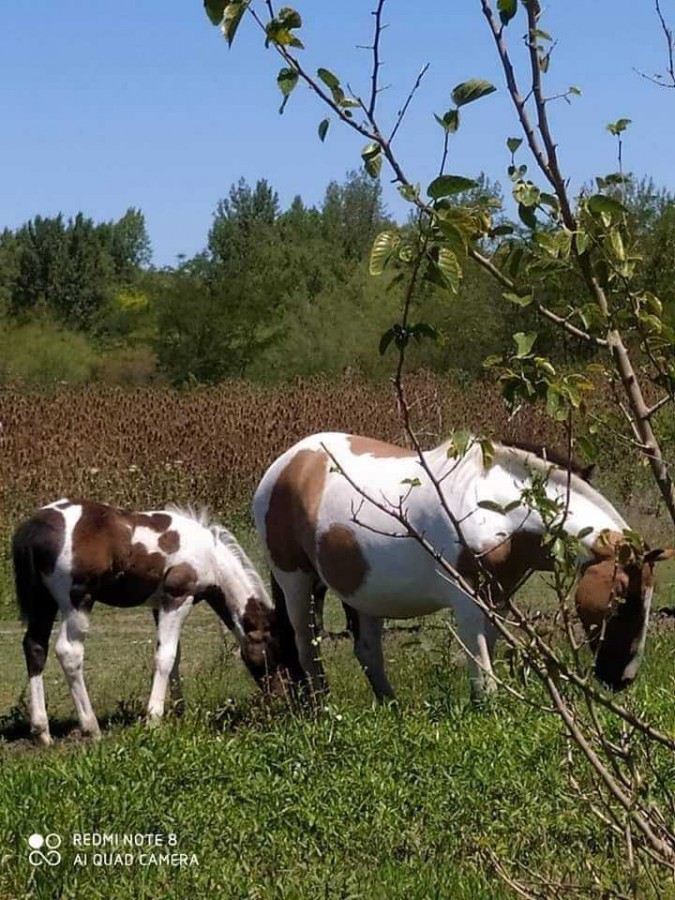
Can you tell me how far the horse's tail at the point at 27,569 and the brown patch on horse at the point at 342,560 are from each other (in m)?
1.77

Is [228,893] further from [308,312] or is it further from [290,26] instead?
[308,312]

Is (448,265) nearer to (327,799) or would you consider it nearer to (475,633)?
(327,799)

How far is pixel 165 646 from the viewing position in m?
8.34

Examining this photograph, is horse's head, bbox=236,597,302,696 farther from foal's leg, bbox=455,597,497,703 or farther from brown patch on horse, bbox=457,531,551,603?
brown patch on horse, bbox=457,531,551,603

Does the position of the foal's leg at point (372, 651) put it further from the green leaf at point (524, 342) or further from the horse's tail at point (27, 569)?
the green leaf at point (524, 342)

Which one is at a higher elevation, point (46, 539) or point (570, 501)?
point (570, 501)

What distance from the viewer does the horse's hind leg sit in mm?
7758

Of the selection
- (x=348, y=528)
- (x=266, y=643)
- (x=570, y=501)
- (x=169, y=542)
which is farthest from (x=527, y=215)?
(x=169, y=542)

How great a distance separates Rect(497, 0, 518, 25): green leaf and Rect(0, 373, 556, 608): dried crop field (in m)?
9.86

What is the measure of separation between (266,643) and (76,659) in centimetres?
121

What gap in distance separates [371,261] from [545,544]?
→ 724 millimetres

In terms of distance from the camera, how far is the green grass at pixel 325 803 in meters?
4.49

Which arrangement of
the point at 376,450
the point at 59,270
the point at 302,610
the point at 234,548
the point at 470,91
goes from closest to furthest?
the point at 470,91 → the point at 376,450 → the point at 302,610 → the point at 234,548 → the point at 59,270

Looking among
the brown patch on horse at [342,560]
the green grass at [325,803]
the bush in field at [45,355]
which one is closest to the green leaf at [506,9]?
the green grass at [325,803]
